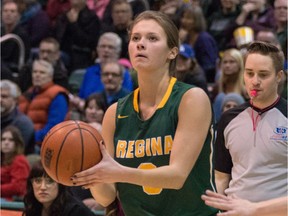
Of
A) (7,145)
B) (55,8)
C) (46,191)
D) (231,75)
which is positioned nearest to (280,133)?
(46,191)

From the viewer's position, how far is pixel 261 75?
13.1ft

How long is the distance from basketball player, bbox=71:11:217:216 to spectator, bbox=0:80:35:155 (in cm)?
398

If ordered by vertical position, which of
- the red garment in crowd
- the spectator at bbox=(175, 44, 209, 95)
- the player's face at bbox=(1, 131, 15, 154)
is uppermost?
the spectator at bbox=(175, 44, 209, 95)

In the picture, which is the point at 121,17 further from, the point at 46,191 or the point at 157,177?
the point at 157,177

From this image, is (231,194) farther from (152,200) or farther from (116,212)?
(152,200)

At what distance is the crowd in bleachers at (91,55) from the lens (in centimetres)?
706

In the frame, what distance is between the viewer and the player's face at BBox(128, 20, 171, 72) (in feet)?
10.4

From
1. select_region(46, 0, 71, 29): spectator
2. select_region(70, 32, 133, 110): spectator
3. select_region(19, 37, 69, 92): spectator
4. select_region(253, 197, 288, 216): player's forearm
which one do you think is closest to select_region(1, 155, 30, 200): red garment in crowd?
select_region(70, 32, 133, 110): spectator

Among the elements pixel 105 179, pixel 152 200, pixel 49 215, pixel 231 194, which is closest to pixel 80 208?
pixel 49 215

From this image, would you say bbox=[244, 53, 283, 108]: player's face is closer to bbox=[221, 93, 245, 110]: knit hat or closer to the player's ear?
the player's ear

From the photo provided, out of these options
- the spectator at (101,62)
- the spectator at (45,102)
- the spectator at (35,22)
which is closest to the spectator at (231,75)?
the spectator at (101,62)

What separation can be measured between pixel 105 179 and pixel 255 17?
581cm

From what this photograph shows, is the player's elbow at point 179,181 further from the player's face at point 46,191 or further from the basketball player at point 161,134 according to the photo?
the player's face at point 46,191

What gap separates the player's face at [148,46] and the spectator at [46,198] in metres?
2.08
